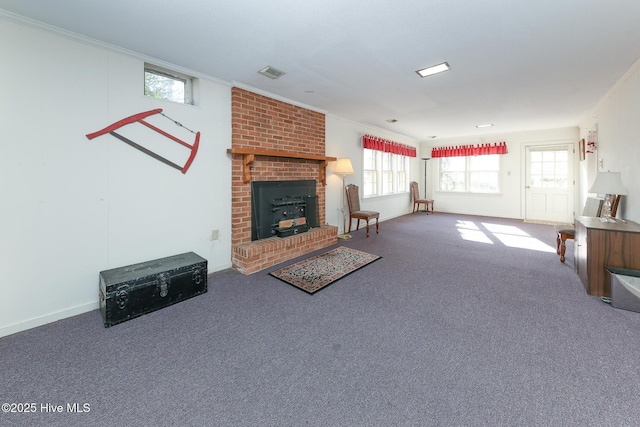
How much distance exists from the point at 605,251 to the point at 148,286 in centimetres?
418

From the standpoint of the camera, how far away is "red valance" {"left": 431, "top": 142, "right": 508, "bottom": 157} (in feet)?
22.7

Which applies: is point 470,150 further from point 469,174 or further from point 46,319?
point 46,319

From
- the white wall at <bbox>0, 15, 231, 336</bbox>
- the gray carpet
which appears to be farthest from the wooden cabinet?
the white wall at <bbox>0, 15, 231, 336</bbox>

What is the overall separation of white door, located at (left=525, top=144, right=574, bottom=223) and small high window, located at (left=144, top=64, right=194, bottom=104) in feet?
25.7

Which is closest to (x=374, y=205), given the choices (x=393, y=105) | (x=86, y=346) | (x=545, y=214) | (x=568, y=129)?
(x=393, y=105)

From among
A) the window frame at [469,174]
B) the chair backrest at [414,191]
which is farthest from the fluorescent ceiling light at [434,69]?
the window frame at [469,174]

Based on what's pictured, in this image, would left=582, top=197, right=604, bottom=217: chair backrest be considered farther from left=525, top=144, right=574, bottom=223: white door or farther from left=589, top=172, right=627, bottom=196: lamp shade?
left=525, top=144, right=574, bottom=223: white door

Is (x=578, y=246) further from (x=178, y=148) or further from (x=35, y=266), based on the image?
(x=35, y=266)

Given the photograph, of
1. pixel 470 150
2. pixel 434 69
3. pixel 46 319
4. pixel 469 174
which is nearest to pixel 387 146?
pixel 470 150

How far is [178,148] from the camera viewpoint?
9.31ft

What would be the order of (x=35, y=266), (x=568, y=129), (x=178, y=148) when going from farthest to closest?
(x=568, y=129), (x=178, y=148), (x=35, y=266)

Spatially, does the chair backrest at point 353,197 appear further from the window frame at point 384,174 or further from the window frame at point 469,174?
the window frame at point 469,174

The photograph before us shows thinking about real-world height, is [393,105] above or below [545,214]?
above

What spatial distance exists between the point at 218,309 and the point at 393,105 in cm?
387
